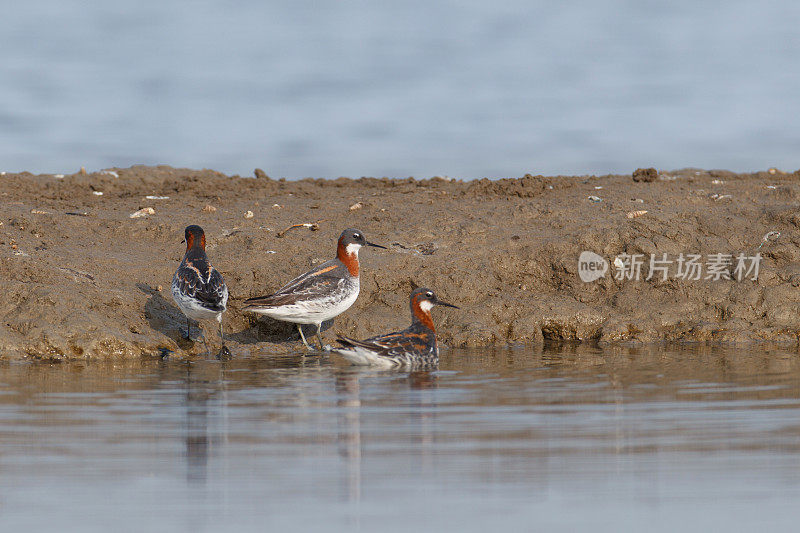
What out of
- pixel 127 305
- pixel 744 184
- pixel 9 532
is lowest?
pixel 9 532

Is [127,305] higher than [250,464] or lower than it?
higher

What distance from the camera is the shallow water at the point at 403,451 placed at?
5043 mm

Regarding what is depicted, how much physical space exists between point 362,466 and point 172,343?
8.40 meters

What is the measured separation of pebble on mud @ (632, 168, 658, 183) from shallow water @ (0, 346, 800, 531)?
10.6m

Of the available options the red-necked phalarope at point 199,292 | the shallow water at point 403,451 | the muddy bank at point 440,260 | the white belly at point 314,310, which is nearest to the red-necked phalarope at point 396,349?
the shallow water at point 403,451

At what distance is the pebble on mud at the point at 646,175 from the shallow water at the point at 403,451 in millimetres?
10589

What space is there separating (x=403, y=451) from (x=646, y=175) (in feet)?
52.6

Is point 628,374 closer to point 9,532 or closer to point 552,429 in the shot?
point 552,429

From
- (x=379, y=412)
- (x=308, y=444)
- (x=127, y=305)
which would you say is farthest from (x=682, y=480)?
(x=127, y=305)

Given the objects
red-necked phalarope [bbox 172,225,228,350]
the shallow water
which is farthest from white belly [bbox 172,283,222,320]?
the shallow water

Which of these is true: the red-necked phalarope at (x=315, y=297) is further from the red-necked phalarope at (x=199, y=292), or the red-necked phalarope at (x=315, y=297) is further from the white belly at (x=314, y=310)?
the red-necked phalarope at (x=199, y=292)

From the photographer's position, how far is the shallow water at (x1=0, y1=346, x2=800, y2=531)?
5043 mm

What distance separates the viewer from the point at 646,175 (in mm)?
21234

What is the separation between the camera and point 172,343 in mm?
13891
